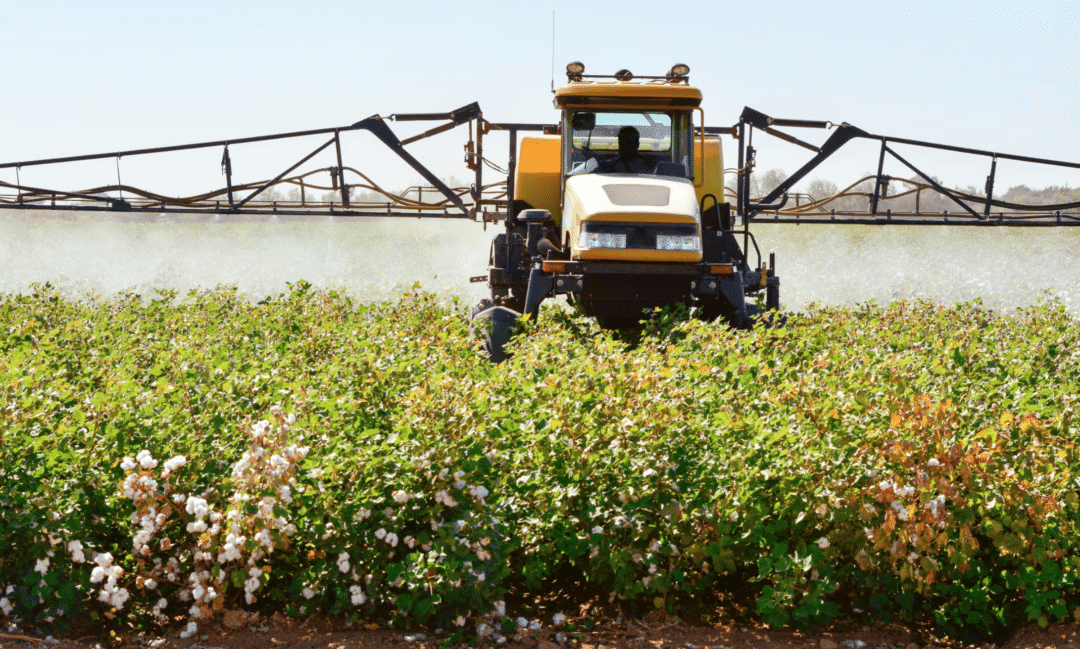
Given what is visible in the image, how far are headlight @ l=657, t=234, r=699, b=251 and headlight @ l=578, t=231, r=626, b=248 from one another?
362mm

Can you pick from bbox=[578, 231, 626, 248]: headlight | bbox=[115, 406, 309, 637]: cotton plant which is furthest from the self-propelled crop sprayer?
bbox=[115, 406, 309, 637]: cotton plant

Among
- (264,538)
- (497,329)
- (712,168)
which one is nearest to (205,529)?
(264,538)

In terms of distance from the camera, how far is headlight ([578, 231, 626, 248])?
9102 mm

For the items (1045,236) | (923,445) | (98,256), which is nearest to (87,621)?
(923,445)

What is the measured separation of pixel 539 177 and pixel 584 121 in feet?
3.28

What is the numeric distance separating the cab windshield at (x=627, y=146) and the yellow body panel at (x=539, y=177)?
0.67m

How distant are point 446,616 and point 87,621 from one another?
1.62 m

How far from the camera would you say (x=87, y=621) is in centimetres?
439

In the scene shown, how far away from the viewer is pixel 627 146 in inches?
399

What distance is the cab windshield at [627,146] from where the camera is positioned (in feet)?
32.9

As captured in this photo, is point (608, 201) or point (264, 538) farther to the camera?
point (608, 201)

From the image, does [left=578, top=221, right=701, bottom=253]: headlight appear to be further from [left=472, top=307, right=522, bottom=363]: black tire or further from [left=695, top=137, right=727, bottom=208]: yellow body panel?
[left=695, top=137, right=727, bottom=208]: yellow body panel

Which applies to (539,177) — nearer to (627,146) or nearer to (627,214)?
(627,146)

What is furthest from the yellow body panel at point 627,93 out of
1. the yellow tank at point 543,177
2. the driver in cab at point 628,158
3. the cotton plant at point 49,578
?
the cotton plant at point 49,578
